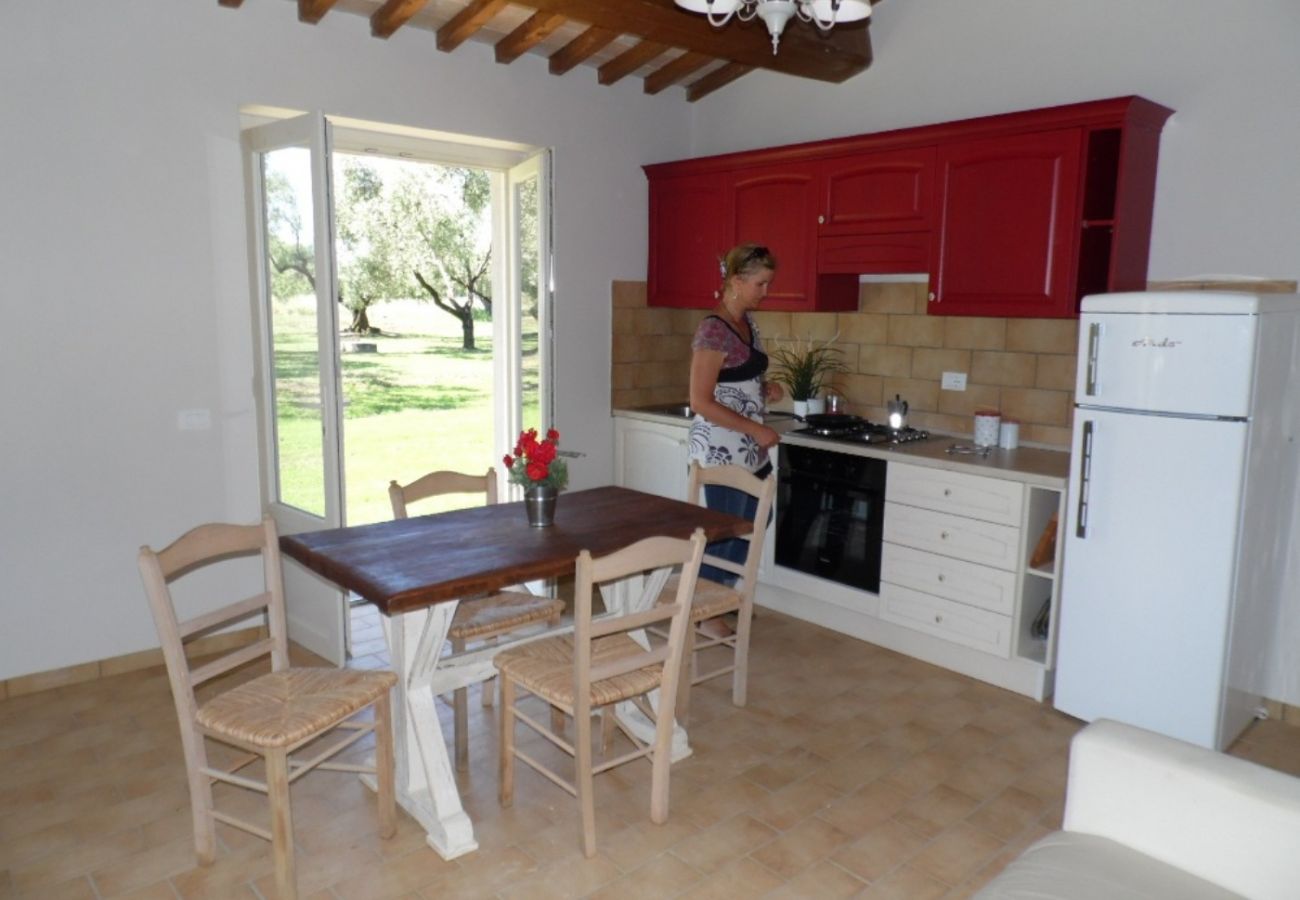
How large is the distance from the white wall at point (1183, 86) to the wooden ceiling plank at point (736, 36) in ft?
0.89

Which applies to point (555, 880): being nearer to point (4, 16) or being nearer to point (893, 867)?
point (893, 867)

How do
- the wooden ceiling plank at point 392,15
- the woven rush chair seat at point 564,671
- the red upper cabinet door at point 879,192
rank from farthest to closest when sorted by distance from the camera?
the red upper cabinet door at point 879,192, the wooden ceiling plank at point 392,15, the woven rush chair seat at point 564,671

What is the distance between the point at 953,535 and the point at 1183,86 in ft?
6.11

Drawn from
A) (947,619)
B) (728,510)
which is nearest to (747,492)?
(728,510)

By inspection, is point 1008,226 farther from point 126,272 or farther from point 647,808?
point 126,272

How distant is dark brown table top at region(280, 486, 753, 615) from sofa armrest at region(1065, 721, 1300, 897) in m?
1.24

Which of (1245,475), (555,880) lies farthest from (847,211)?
(555,880)

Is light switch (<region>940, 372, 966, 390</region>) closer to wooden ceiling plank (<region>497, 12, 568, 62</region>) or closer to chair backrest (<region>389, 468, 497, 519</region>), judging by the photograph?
chair backrest (<region>389, 468, 497, 519</region>)

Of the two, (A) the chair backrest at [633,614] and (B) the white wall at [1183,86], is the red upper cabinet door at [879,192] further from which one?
(A) the chair backrest at [633,614]

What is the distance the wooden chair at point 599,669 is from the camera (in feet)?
7.70

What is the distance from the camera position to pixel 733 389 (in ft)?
12.1

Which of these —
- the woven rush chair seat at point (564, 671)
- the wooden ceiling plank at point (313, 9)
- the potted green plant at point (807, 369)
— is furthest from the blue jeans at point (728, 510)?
A: the wooden ceiling plank at point (313, 9)

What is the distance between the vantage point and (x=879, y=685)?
363cm

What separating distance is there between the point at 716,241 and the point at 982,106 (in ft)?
4.56
